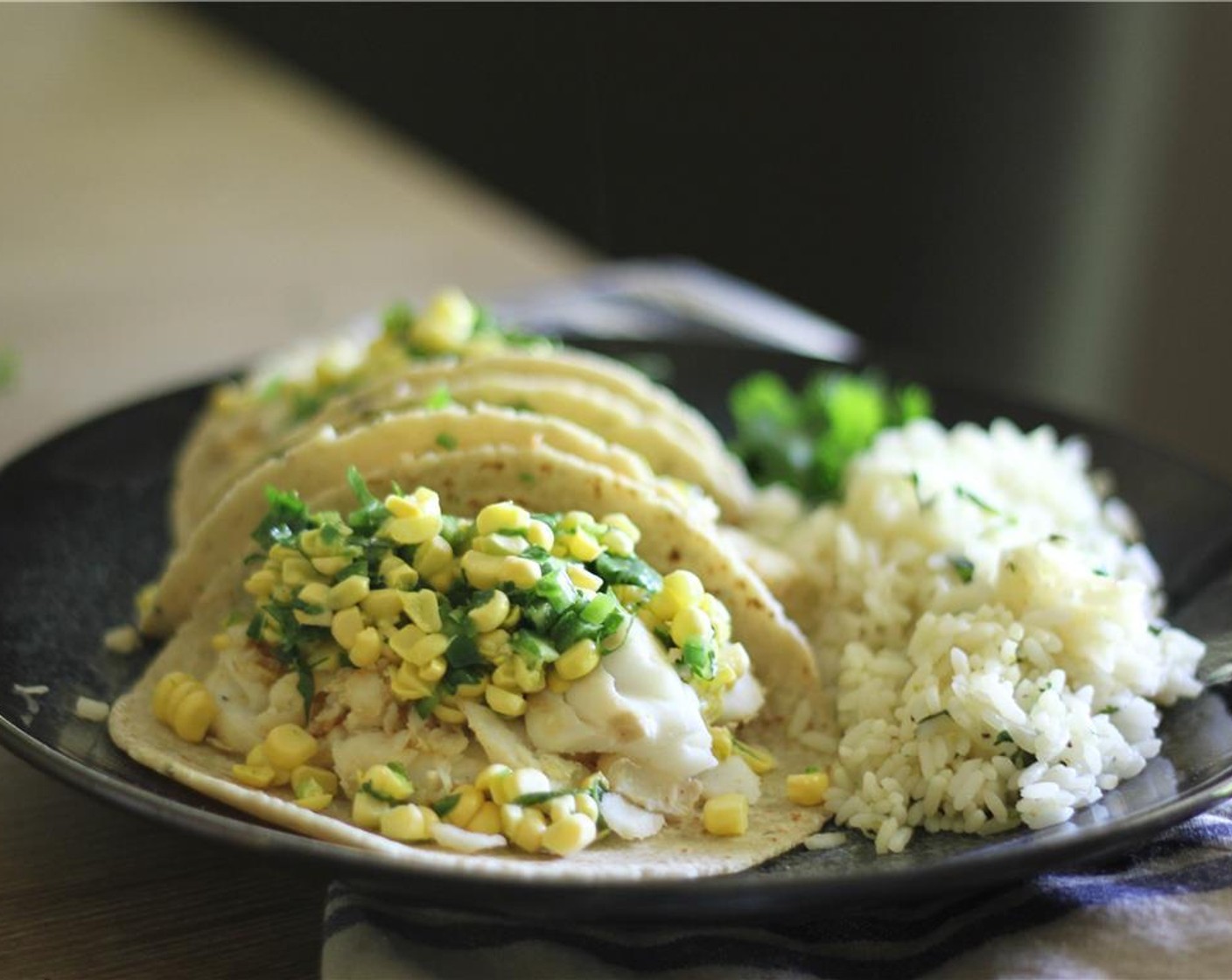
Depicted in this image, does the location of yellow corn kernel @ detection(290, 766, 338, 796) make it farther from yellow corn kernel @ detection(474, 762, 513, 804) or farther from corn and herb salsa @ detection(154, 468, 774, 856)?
yellow corn kernel @ detection(474, 762, 513, 804)

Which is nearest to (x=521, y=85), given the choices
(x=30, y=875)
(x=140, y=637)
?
(x=140, y=637)

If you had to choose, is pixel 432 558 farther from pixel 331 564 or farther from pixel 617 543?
pixel 617 543

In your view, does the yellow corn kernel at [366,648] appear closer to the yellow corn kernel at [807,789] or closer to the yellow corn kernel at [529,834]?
the yellow corn kernel at [529,834]

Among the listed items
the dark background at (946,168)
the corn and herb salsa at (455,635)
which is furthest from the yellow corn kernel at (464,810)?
the dark background at (946,168)

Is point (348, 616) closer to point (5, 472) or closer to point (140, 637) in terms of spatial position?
point (140, 637)

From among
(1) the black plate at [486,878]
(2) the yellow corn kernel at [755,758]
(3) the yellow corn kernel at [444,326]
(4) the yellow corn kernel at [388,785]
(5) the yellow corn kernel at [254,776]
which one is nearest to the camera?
(1) the black plate at [486,878]

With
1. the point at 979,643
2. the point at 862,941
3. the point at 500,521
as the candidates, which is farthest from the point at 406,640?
the point at 979,643
